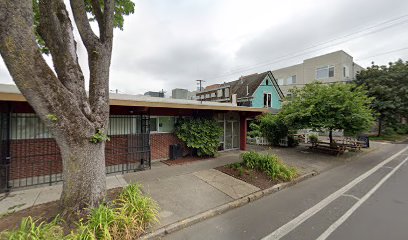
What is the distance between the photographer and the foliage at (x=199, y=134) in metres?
9.43

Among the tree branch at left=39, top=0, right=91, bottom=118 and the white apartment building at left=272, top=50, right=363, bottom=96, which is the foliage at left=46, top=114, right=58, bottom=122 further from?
the white apartment building at left=272, top=50, right=363, bottom=96

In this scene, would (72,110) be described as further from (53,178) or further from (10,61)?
(53,178)

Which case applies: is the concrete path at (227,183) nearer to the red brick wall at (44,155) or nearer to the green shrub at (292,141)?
the red brick wall at (44,155)

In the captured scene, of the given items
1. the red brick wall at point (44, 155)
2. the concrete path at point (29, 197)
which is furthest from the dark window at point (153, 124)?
the concrete path at point (29, 197)

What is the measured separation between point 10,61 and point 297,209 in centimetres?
642

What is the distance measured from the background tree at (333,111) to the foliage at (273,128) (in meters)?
2.08

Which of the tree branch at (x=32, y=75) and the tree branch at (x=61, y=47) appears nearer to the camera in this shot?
the tree branch at (x=32, y=75)

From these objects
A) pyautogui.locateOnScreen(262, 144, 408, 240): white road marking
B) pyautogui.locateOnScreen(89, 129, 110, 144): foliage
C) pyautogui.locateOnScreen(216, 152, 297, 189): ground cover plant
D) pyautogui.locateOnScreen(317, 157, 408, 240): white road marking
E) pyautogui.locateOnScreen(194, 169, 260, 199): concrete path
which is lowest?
pyautogui.locateOnScreen(262, 144, 408, 240): white road marking

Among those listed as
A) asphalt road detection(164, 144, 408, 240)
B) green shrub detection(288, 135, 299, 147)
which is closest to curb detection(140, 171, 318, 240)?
asphalt road detection(164, 144, 408, 240)

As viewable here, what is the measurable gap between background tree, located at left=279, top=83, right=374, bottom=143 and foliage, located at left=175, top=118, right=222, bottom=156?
4.65 m

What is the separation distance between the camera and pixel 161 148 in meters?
9.33

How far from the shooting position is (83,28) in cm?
401

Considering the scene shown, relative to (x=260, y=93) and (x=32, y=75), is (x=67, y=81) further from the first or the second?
(x=260, y=93)

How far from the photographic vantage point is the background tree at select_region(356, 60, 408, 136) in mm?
19469
